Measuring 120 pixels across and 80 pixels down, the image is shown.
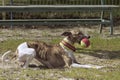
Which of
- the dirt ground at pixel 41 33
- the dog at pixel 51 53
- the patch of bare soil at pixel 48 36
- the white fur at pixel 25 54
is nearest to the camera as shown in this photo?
the white fur at pixel 25 54

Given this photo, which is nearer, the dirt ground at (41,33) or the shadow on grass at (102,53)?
the shadow on grass at (102,53)

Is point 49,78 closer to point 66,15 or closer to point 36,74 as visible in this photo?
point 36,74

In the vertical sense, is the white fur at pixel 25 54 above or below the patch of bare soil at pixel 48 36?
above

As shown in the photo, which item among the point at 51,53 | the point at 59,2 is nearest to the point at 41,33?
the point at 59,2

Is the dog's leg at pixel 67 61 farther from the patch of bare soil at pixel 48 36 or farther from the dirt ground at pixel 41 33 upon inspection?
the dirt ground at pixel 41 33

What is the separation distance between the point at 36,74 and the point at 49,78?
1.14 feet

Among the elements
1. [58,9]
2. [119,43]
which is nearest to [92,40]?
[119,43]

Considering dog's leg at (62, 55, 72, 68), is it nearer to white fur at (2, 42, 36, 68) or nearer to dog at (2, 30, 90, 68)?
dog at (2, 30, 90, 68)

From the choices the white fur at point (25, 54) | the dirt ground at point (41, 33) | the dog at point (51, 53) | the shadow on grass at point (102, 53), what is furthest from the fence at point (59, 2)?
the white fur at point (25, 54)

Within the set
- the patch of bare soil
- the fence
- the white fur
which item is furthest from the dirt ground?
the white fur

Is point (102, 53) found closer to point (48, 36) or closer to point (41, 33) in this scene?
point (48, 36)

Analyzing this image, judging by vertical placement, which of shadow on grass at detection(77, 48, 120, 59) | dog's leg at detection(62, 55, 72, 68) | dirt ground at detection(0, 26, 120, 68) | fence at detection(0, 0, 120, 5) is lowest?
dirt ground at detection(0, 26, 120, 68)

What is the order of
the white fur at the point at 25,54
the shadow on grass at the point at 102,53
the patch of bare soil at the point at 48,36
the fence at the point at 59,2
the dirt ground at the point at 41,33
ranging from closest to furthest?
1. the white fur at the point at 25,54
2. the patch of bare soil at the point at 48,36
3. the shadow on grass at the point at 102,53
4. the dirt ground at the point at 41,33
5. the fence at the point at 59,2

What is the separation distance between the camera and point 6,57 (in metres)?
8.88
